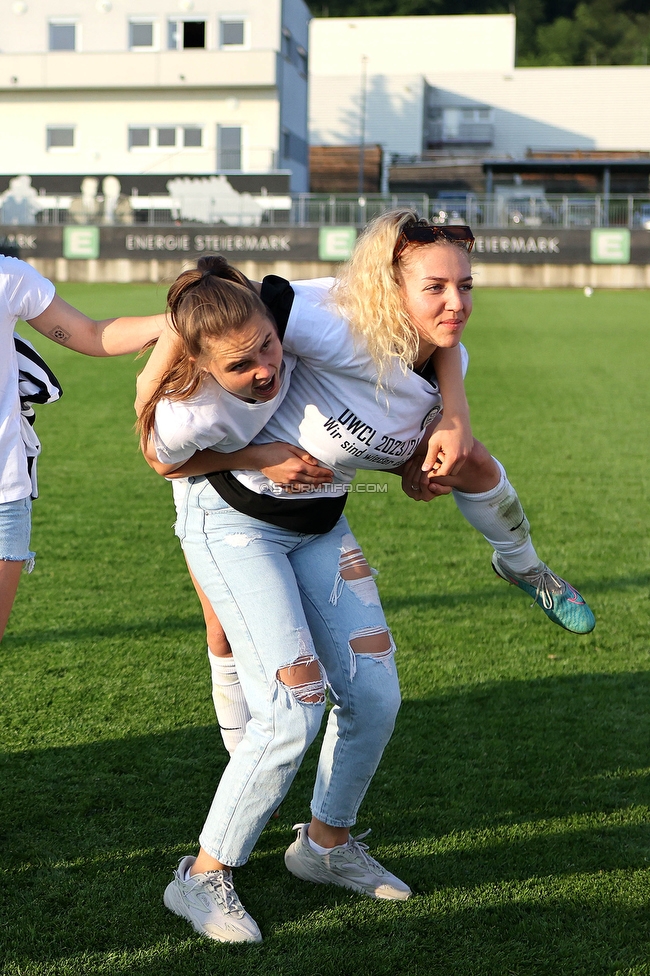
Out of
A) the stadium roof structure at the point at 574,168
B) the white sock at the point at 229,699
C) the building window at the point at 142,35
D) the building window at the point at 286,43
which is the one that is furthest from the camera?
the stadium roof structure at the point at 574,168

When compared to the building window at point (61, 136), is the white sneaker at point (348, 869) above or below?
below

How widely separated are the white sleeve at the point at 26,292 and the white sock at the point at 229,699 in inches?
50.4

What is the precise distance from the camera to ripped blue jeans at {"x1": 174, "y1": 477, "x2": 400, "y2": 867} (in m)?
2.86

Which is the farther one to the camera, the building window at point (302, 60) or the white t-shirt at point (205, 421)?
the building window at point (302, 60)

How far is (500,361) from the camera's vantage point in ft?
54.5

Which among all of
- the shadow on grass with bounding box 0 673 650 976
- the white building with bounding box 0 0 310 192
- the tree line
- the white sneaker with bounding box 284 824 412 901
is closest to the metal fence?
the white building with bounding box 0 0 310 192

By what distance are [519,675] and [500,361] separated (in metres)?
12.2

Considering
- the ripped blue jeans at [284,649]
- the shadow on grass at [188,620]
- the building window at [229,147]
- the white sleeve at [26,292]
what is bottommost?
the shadow on grass at [188,620]

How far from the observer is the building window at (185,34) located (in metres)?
50.5

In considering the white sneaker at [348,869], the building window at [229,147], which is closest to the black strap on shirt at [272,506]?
the white sneaker at [348,869]

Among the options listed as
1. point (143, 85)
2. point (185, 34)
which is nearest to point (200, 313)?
point (143, 85)

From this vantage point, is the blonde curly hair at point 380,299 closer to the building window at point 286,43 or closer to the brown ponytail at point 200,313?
the brown ponytail at point 200,313

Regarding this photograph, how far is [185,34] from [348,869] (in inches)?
2100

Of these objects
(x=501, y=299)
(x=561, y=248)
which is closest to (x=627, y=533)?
(x=501, y=299)
